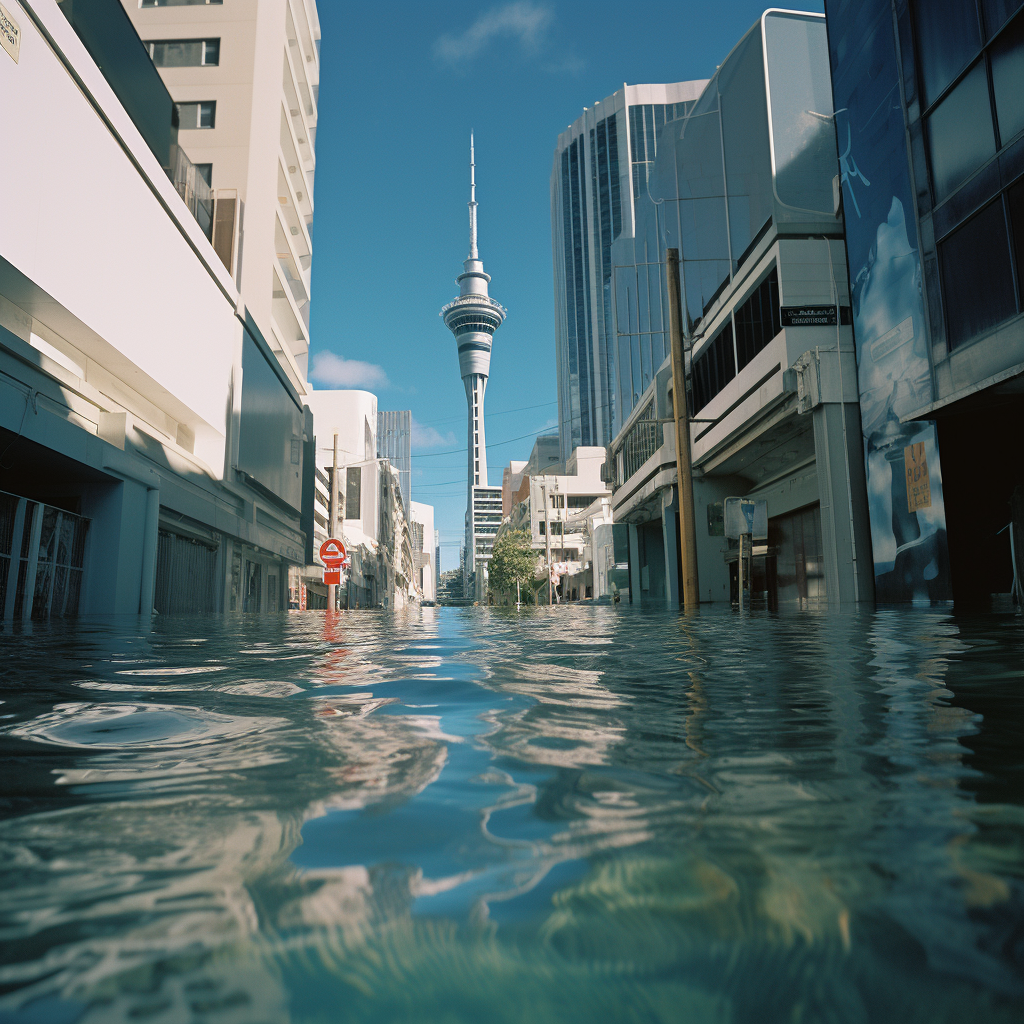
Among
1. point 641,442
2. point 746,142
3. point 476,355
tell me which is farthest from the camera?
point 476,355

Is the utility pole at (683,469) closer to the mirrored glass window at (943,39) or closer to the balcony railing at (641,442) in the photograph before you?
the mirrored glass window at (943,39)

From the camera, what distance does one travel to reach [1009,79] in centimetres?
1021

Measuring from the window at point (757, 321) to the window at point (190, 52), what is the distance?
66.8 ft

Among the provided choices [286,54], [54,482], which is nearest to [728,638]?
[54,482]

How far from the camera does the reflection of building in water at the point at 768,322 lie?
15.6m

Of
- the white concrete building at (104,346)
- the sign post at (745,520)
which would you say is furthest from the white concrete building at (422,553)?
the sign post at (745,520)

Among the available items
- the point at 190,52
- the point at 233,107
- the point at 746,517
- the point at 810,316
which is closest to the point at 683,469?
the point at 746,517

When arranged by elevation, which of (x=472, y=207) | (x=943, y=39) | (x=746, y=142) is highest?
(x=472, y=207)

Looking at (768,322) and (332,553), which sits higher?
(768,322)

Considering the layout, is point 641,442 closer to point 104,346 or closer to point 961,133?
point 961,133

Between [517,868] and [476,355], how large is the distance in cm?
16302

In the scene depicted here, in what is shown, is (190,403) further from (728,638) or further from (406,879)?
(406,879)

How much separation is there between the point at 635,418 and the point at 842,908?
108 ft

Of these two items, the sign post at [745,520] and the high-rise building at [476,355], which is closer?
the sign post at [745,520]
